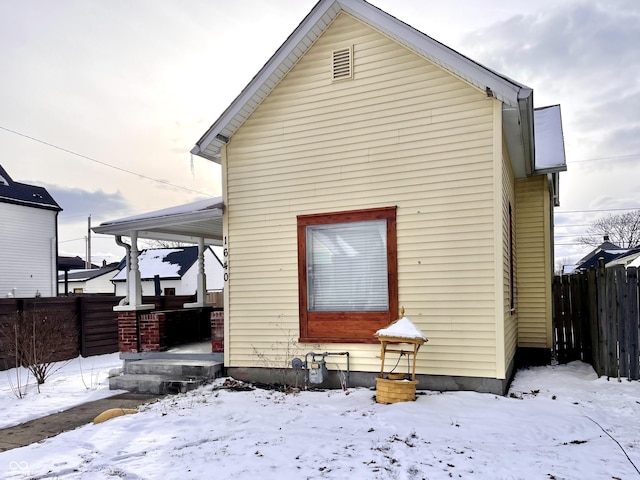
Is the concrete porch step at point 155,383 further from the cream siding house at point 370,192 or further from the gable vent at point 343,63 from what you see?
the gable vent at point 343,63

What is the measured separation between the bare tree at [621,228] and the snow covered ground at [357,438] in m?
56.0

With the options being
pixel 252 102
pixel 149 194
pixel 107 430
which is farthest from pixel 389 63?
pixel 149 194

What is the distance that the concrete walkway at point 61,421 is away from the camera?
5.43 m

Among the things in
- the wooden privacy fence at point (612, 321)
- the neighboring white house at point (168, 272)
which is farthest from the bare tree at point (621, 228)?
the wooden privacy fence at point (612, 321)

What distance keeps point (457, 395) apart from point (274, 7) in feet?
24.9

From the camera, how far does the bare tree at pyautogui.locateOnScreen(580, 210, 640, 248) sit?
175 feet

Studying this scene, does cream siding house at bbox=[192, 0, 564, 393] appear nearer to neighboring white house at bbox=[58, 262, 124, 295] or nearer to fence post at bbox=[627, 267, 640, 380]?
fence post at bbox=[627, 267, 640, 380]

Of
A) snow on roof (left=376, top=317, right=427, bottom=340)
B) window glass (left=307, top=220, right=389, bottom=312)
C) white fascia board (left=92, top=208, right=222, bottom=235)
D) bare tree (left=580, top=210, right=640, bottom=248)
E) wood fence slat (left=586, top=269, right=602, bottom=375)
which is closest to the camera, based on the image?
snow on roof (left=376, top=317, right=427, bottom=340)

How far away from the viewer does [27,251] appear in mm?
18984

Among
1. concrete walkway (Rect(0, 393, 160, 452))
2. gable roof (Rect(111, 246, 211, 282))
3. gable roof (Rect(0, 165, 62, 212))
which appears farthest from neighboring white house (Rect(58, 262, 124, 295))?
concrete walkway (Rect(0, 393, 160, 452))

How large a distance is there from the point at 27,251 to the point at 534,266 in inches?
768

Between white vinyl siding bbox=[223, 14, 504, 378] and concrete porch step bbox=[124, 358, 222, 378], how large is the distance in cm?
33

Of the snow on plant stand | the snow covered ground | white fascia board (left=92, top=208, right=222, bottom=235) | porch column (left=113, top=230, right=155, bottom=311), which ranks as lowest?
the snow covered ground

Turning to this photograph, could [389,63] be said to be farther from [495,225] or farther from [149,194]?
[149,194]
